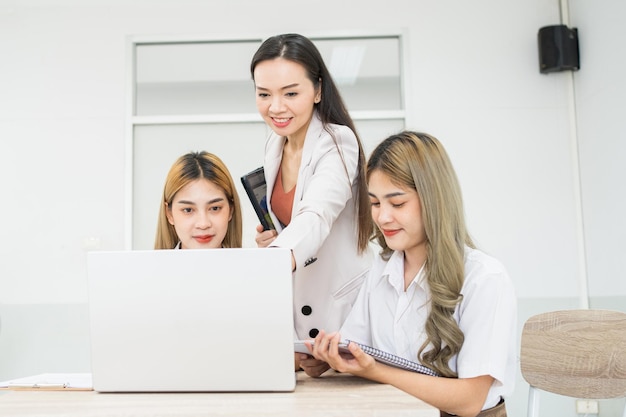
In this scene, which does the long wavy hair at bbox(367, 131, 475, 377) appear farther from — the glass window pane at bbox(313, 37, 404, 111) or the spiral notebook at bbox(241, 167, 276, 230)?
the glass window pane at bbox(313, 37, 404, 111)

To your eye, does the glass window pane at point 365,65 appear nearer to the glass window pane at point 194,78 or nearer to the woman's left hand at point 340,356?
the glass window pane at point 194,78

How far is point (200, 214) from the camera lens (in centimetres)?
196

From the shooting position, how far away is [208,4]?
393cm

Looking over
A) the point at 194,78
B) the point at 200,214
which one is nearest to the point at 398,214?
the point at 200,214

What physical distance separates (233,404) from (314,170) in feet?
2.73

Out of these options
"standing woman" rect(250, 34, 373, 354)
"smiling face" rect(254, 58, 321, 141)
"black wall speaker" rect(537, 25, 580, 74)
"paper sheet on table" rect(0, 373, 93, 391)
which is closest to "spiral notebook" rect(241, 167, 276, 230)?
"standing woman" rect(250, 34, 373, 354)

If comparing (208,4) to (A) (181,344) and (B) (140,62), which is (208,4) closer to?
(B) (140,62)

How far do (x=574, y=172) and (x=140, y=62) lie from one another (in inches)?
102

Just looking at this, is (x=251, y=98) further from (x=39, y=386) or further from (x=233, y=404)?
(x=233, y=404)

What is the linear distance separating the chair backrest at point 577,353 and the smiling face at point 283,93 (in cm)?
77

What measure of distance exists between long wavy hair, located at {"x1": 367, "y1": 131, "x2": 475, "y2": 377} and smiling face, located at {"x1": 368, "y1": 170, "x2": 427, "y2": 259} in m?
0.02

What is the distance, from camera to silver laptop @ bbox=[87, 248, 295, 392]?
3.51ft

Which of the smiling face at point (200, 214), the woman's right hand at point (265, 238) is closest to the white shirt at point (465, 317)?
the woman's right hand at point (265, 238)

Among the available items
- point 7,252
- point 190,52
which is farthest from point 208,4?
point 7,252
